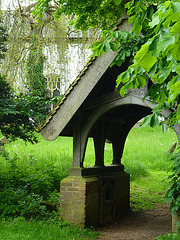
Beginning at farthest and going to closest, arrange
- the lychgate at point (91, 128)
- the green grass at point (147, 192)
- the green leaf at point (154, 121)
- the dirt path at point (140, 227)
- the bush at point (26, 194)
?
the green grass at point (147, 192) < the bush at point (26, 194) < the dirt path at point (140, 227) < the lychgate at point (91, 128) < the green leaf at point (154, 121)

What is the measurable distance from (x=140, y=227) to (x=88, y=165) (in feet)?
20.9

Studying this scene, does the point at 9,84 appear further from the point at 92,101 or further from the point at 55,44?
the point at 92,101

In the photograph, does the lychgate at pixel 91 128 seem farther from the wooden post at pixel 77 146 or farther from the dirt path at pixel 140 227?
the dirt path at pixel 140 227

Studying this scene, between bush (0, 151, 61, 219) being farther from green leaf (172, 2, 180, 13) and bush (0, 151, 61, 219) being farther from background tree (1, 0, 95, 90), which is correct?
green leaf (172, 2, 180, 13)

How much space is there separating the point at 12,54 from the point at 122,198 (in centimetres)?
538

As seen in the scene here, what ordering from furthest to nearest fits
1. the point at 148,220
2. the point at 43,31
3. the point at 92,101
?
the point at 43,31 → the point at 148,220 → the point at 92,101

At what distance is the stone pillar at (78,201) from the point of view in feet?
23.4

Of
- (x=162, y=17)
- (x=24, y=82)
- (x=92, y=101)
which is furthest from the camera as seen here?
(x=24, y=82)

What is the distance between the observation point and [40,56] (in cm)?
1106

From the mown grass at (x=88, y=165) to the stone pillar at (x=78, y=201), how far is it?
0.87 ft

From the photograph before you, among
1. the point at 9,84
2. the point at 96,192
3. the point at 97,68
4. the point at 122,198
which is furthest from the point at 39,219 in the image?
the point at 9,84

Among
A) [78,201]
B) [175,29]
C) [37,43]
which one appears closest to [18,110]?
[37,43]

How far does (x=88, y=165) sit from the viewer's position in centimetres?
1405

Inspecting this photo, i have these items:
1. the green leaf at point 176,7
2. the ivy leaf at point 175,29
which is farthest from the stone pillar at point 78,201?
the green leaf at point 176,7
